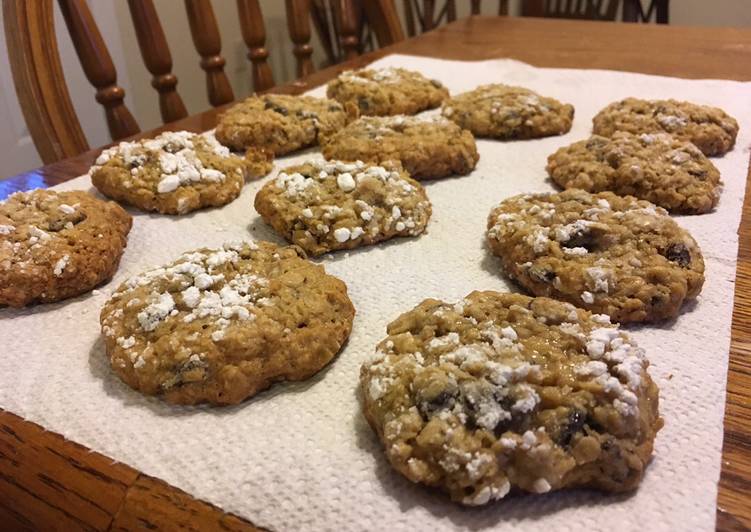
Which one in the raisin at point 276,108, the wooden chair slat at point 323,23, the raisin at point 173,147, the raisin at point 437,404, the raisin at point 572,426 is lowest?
the wooden chair slat at point 323,23

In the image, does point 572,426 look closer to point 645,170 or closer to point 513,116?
point 645,170

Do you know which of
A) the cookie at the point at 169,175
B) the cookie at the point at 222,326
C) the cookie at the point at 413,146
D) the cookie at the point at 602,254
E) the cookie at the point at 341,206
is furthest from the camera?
the cookie at the point at 413,146

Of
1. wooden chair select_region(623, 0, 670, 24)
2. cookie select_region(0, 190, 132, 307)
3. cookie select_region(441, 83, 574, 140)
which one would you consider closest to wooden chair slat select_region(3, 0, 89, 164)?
cookie select_region(0, 190, 132, 307)

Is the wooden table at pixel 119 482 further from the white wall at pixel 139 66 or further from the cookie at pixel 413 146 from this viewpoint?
the white wall at pixel 139 66

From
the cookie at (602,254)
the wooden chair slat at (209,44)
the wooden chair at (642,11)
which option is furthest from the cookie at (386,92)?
the wooden chair at (642,11)

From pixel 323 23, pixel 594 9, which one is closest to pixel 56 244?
pixel 323 23

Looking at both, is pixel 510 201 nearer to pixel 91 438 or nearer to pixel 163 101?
pixel 91 438

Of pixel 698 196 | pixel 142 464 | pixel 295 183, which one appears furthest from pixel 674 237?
pixel 142 464
